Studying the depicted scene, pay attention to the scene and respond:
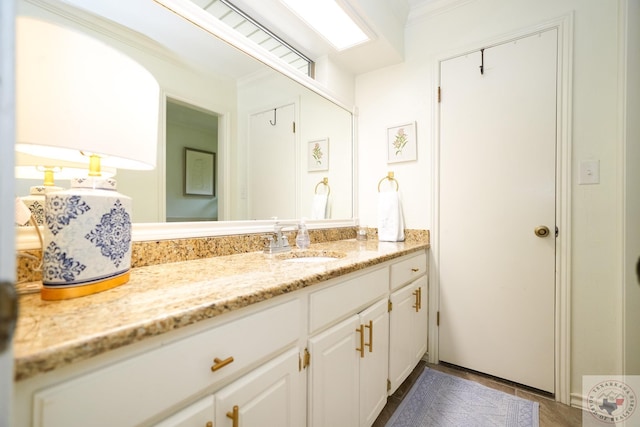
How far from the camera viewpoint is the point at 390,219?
1874mm

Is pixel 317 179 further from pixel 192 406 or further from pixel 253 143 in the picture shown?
pixel 192 406

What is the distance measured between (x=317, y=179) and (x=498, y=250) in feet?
3.99

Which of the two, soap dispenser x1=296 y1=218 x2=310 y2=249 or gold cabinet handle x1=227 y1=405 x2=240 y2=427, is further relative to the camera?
soap dispenser x1=296 y1=218 x2=310 y2=249

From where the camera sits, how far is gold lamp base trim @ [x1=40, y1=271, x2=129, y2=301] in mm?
566

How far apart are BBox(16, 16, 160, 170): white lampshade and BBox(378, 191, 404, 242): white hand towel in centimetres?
154

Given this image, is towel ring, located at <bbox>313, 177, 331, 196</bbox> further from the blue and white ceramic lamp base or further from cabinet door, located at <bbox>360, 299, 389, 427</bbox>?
the blue and white ceramic lamp base

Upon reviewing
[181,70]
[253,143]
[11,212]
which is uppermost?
[181,70]

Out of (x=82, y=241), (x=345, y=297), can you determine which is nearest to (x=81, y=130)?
(x=82, y=241)

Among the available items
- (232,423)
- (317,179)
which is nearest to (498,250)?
(317,179)

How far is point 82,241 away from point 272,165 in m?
1.02

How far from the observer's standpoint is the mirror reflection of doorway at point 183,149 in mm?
1041

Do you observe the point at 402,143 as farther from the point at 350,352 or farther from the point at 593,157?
the point at 350,352

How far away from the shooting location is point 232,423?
0.62 m

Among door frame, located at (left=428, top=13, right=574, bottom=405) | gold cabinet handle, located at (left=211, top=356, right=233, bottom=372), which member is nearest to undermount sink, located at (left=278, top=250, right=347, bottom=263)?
gold cabinet handle, located at (left=211, top=356, right=233, bottom=372)
